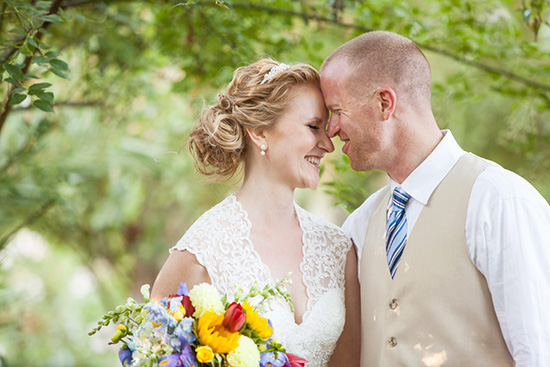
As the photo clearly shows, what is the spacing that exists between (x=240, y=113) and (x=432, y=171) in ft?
2.68

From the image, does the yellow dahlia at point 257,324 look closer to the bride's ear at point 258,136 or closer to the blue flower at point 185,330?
the blue flower at point 185,330

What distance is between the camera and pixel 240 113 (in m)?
2.51

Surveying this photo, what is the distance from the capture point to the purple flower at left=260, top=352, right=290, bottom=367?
176 centimetres

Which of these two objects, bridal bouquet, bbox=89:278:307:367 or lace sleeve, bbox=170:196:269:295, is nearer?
bridal bouquet, bbox=89:278:307:367

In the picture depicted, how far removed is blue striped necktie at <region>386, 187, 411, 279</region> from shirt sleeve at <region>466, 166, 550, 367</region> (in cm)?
28

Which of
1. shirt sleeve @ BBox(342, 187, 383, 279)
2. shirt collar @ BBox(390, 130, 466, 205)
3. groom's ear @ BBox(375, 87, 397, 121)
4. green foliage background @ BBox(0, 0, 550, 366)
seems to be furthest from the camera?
green foliage background @ BBox(0, 0, 550, 366)

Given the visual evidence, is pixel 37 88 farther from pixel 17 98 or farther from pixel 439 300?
pixel 439 300

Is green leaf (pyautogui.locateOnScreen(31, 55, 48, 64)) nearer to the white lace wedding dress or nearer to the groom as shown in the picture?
the white lace wedding dress

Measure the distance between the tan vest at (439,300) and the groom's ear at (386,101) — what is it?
0.33 metres

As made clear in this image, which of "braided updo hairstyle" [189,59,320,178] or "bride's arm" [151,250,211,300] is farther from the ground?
"braided updo hairstyle" [189,59,320,178]

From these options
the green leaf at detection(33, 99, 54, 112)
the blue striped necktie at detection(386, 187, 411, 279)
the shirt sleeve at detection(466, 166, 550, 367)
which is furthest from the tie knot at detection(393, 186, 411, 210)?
the green leaf at detection(33, 99, 54, 112)

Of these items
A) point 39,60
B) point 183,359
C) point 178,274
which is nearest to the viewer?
point 183,359

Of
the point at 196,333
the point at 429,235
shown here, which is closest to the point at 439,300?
the point at 429,235

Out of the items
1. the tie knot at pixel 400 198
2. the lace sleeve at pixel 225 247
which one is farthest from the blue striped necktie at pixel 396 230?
the lace sleeve at pixel 225 247
